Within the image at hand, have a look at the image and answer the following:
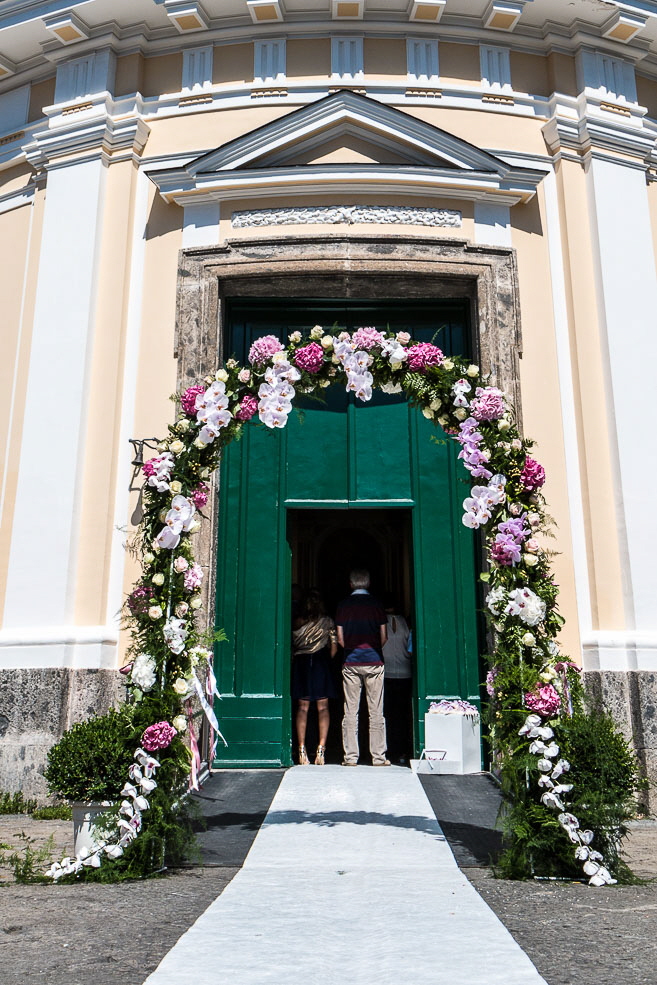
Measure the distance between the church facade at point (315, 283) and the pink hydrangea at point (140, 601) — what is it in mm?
2400

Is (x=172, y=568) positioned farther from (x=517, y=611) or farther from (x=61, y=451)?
(x=61, y=451)

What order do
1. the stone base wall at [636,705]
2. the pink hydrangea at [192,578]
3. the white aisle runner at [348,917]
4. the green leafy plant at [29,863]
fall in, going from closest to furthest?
the white aisle runner at [348,917] → the green leafy plant at [29,863] → the pink hydrangea at [192,578] → the stone base wall at [636,705]

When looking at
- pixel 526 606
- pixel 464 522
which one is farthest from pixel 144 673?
pixel 526 606

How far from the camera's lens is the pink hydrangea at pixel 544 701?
15.8ft

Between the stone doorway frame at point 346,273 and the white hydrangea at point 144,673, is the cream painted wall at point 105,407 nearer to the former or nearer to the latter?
the stone doorway frame at point 346,273

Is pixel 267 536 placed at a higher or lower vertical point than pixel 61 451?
lower

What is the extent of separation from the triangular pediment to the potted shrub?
17.5 ft

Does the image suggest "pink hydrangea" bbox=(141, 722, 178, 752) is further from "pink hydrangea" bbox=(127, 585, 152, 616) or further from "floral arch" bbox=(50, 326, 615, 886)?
"pink hydrangea" bbox=(127, 585, 152, 616)

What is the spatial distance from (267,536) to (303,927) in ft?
16.0

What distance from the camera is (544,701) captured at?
482 centimetres

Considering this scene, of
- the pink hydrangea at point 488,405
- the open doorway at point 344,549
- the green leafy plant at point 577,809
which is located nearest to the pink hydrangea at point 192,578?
the pink hydrangea at point 488,405

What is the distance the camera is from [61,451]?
7910mm

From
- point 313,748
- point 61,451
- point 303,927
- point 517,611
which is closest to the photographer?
point 303,927

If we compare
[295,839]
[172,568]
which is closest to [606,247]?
[172,568]
